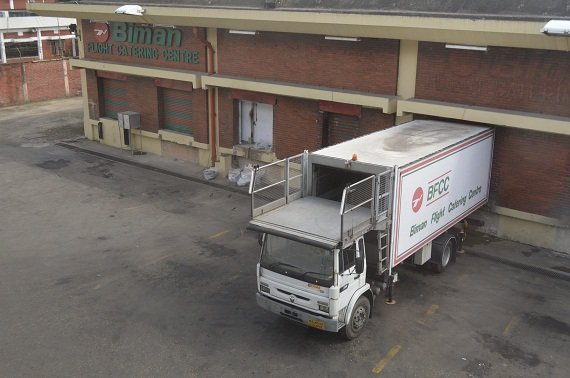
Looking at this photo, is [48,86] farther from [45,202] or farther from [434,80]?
[434,80]

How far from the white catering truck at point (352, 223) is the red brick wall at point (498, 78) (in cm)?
238

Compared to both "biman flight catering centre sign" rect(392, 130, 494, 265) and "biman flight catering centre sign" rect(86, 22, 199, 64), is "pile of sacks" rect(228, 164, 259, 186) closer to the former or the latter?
"biman flight catering centre sign" rect(86, 22, 199, 64)

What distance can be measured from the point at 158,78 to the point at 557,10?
51.7 feet

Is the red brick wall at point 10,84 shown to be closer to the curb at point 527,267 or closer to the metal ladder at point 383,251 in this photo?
the curb at point 527,267

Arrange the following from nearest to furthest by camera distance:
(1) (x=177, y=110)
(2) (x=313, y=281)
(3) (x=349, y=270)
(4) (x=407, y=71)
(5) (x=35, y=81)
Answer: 1. (2) (x=313, y=281)
2. (3) (x=349, y=270)
3. (4) (x=407, y=71)
4. (1) (x=177, y=110)
5. (5) (x=35, y=81)

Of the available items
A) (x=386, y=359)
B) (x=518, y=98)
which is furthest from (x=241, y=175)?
(x=386, y=359)

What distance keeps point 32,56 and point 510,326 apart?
4244 centimetres

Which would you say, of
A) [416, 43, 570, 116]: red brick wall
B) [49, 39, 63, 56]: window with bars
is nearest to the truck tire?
[416, 43, 570, 116]: red brick wall

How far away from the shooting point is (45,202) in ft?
68.1

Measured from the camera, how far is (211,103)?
2342 centimetres

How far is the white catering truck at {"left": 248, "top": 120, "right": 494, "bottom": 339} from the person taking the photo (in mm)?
11312

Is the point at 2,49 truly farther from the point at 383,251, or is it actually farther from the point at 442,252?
the point at 383,251

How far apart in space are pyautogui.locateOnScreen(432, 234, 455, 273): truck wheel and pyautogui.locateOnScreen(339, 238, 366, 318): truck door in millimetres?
3742

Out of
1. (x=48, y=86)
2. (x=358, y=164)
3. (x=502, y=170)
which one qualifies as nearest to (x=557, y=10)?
(x=502, y=170)
